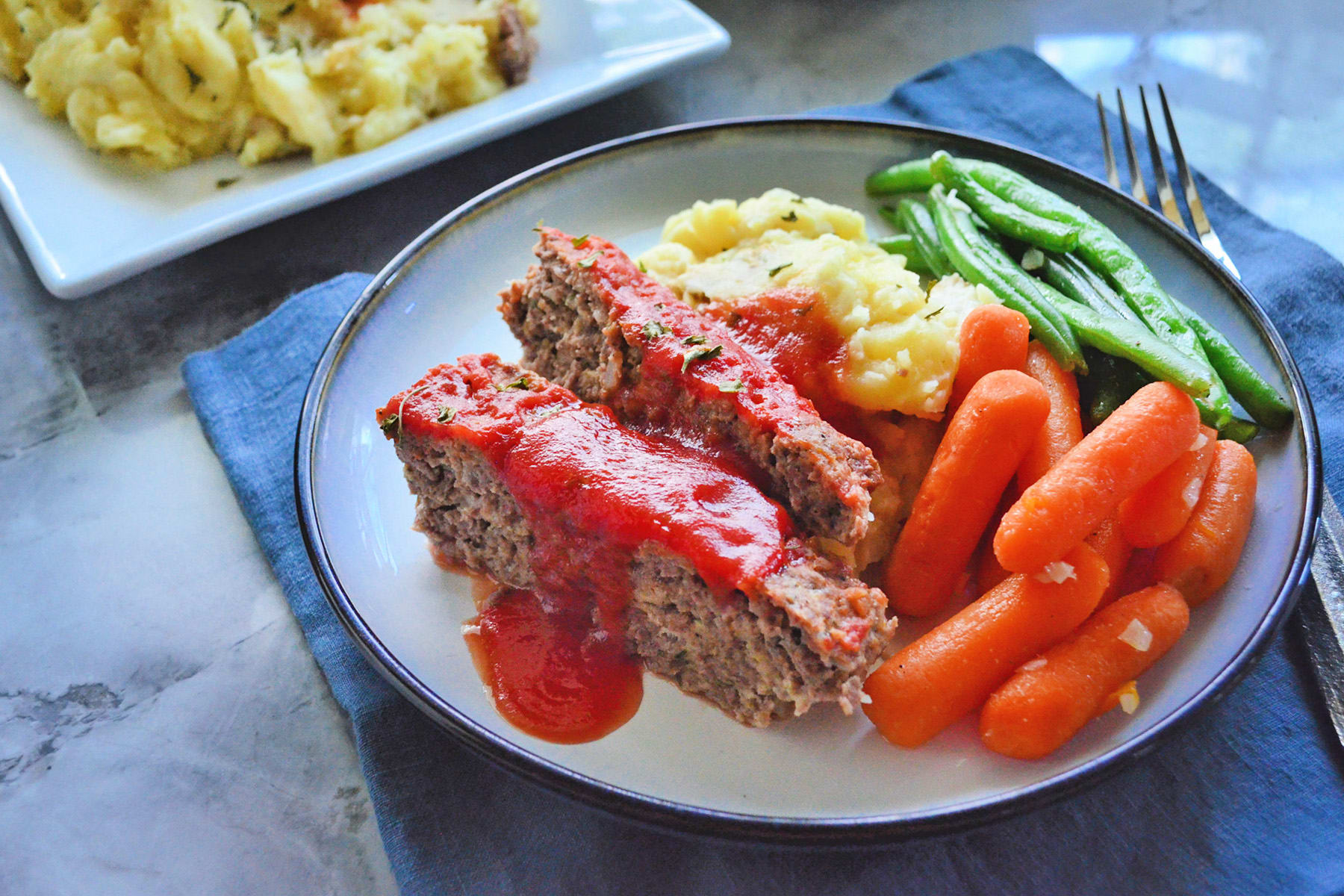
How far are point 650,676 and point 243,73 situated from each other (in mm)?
3813

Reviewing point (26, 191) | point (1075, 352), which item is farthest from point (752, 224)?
point (26, 191)

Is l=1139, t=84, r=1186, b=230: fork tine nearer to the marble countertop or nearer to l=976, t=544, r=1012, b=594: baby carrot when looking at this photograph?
the marble countertop

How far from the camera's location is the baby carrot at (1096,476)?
2914mm

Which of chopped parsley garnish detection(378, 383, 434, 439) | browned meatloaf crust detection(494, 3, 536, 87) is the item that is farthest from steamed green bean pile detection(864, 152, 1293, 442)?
browned meatloaf crust detection(494, 3, 536, 87)

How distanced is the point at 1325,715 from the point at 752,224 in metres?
2.48

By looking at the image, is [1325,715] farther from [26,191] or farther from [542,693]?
[26,191]

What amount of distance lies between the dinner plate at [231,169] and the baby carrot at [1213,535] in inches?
137

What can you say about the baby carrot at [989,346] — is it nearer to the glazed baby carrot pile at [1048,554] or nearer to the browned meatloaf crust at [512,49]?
the glazed baby carrot pile at [1048,554]

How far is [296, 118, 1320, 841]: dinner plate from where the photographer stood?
107 inches

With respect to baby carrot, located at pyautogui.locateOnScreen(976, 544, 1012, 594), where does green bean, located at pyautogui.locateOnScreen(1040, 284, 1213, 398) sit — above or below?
above

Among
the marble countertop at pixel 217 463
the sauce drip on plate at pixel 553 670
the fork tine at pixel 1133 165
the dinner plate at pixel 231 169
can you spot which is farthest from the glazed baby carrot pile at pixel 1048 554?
the dinner plate at pixel 231 169

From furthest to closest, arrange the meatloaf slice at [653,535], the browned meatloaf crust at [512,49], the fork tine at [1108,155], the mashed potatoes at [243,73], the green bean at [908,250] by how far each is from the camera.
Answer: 1. the browned meatloaf crust at [512,49]
2. the mashed potatoes at [243,73]
3. the fork tine at [1108,155]
4. the green bean at [908,250]
5. the meatloaf slice at [653,535]

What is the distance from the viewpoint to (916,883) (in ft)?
9.03

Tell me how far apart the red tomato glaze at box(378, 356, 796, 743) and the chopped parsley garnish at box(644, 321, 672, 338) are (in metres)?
0.28
